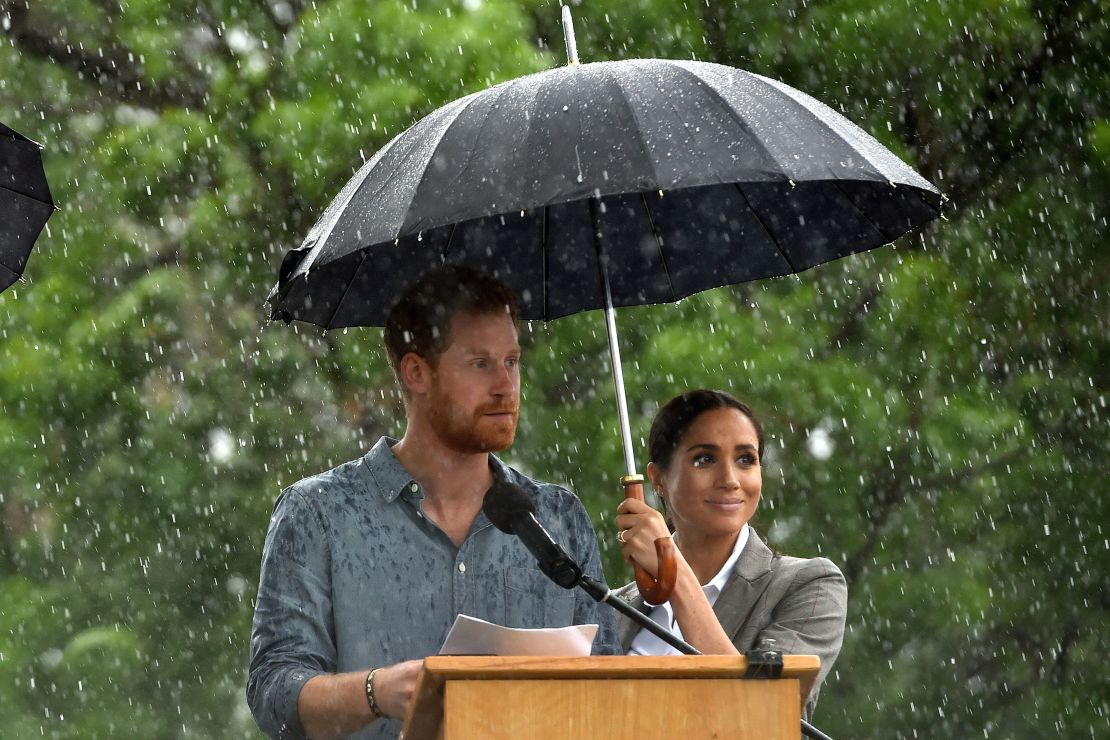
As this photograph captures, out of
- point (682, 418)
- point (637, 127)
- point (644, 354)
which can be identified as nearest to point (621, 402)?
point (637, 127)

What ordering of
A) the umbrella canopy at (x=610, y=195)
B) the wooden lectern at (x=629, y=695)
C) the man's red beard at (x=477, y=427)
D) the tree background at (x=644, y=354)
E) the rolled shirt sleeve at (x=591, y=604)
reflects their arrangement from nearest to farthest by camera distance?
the wooden lectern at (x=629, y=695) → the umbrella canopy at (x=610, y=195) → the man's red beard at (x=477, y=427) → the rolled shirt sleeve at (x=591, y=604) → the tree background at (x=644, y=354)

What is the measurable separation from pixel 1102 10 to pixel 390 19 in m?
3.73

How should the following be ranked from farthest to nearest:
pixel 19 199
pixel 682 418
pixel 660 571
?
pixel 682 418 < pixel 19 199 < pixel 660 571

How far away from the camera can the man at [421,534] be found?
3840 millimetres

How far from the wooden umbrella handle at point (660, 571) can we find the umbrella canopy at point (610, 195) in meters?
0.58

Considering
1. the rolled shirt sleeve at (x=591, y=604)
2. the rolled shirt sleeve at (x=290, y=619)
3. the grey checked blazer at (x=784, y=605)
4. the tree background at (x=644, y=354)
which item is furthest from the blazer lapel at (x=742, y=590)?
the tree background at (x=644, y=354)

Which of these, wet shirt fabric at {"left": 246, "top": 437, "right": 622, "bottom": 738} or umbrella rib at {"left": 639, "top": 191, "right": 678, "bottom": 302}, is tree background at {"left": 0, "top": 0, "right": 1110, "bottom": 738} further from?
wet shirt fabric at {"left": 246, "top": 437, "right": 622, "bottom": 738}

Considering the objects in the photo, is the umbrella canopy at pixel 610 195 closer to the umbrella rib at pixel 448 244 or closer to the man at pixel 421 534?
the umbrella rib at pixel 448 244

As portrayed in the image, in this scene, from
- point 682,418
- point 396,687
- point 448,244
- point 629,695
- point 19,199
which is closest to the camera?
point 629,695

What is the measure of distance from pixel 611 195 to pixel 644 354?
5.59 m

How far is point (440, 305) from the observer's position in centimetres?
406

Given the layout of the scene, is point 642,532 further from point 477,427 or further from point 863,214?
point 863,214

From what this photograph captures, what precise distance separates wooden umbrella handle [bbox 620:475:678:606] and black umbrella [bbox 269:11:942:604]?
0.08 ft

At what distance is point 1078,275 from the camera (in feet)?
31.9
